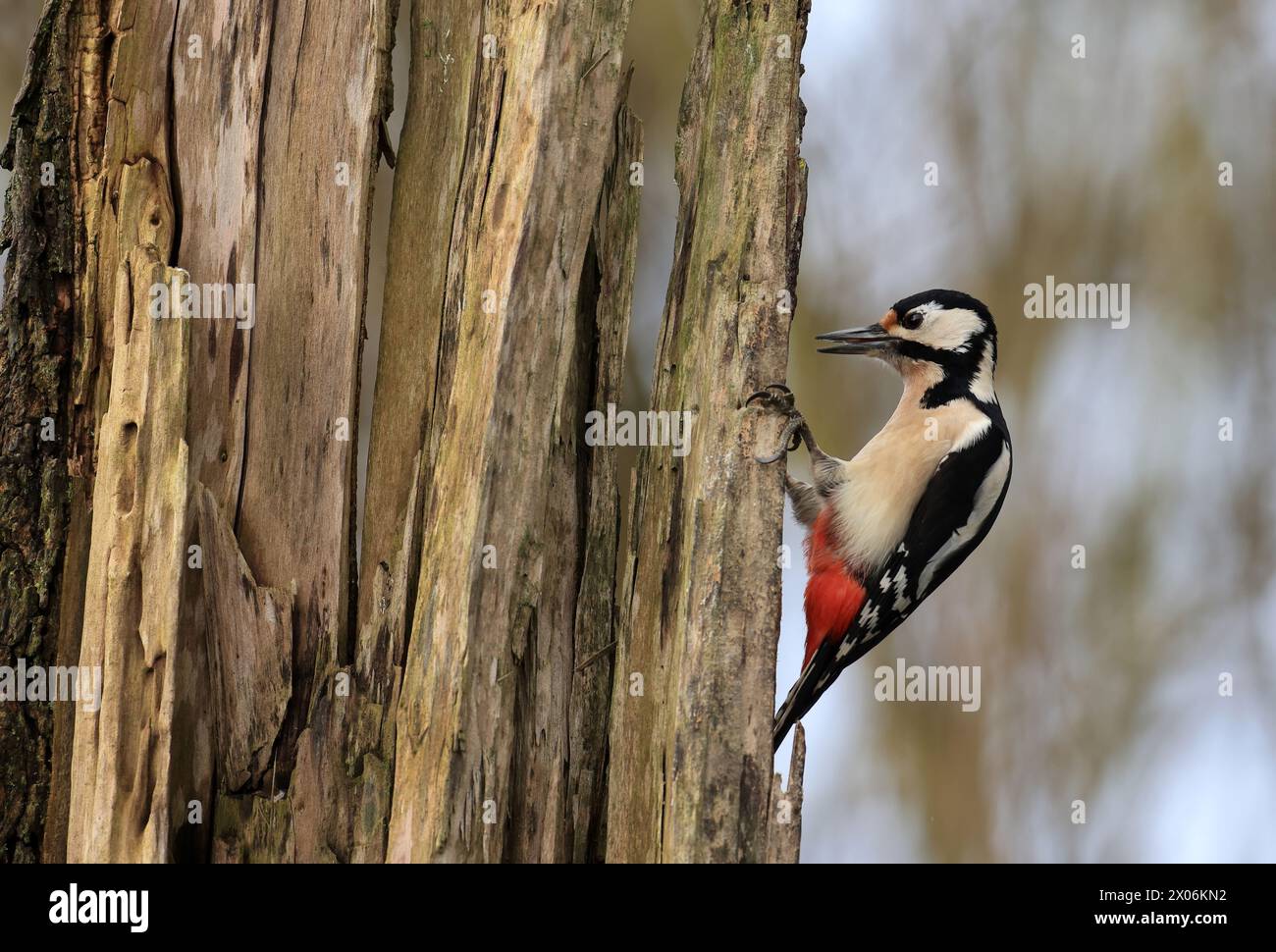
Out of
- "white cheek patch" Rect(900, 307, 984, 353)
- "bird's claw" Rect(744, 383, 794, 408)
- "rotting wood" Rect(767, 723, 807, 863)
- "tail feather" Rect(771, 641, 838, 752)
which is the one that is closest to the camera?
"rotting wood" Rect(767, 723, 807, 863)

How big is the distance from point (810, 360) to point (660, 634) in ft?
7.27

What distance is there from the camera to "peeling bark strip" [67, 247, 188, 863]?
2.19m

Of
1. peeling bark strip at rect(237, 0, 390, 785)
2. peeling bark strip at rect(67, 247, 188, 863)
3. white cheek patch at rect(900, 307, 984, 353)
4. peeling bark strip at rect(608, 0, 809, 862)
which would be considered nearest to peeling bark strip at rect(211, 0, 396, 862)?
Answer: peeling bark strip at rect(237, 0, 390, 785)

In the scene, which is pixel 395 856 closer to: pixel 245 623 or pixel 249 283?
pixel 245 623

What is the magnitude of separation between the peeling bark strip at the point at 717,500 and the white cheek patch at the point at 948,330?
704mm

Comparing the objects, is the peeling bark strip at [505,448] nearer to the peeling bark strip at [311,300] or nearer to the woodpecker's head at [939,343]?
the peeling bark strip at [311,300]

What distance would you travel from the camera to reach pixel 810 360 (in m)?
4.34

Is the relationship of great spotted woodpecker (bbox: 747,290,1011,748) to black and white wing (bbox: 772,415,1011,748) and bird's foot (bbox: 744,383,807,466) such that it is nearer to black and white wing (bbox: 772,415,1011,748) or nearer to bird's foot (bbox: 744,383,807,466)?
black and white wing (bbox: 772,415,1011,748)

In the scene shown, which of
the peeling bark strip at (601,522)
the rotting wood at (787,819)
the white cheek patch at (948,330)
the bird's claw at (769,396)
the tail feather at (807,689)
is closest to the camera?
the rotting wood at (787,819)

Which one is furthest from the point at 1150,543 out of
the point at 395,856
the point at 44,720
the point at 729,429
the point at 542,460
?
the point at 44,720

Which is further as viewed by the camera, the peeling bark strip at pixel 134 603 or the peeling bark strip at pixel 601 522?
the peeling bark strip at pixel 601 522

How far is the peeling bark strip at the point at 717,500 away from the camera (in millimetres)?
2195

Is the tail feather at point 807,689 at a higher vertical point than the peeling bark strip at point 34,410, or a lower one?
lower

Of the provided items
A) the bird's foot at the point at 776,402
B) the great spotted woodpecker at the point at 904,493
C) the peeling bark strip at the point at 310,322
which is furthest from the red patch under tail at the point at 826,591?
the peeling bark strip at the point at 310,322
